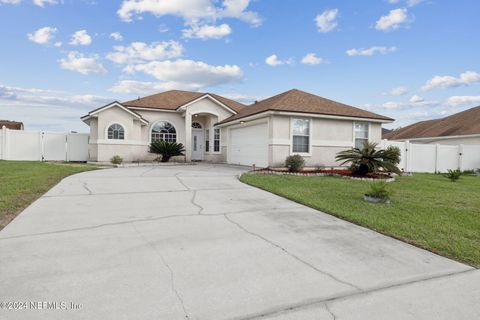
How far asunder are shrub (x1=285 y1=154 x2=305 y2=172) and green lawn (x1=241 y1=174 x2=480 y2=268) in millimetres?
4220

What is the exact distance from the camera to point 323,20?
16.0m

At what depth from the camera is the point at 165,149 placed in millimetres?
20656

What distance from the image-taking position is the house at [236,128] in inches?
629

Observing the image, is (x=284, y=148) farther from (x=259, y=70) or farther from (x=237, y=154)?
(x=259, y=70)

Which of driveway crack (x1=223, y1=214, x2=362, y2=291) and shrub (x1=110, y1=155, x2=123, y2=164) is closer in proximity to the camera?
driveway crack (x1=223, y1=214, x2=362, y2=291)

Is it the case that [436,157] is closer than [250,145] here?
No

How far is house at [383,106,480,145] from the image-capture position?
23.5 m

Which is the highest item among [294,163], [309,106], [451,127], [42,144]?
[309,106]

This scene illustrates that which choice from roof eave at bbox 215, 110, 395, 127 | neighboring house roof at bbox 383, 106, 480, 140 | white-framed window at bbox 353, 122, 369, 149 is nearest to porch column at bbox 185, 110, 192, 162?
roof eave at bbox 215, 110, 395, 127

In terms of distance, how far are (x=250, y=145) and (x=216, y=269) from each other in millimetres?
15019

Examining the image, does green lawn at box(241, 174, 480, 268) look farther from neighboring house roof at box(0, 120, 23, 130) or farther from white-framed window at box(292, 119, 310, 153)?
neighboring house roof at box(0, 120, 23, 130)

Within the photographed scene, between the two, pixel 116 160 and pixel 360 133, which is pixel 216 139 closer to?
pixel 116 160

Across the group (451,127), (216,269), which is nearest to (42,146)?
(216,269)

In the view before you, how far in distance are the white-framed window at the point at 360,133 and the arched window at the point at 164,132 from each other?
13111 mm
